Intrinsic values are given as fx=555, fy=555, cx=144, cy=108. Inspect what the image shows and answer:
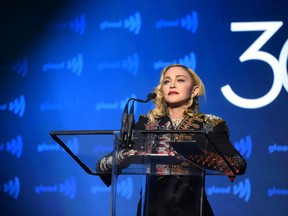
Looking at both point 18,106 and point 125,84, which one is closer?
point 125,84

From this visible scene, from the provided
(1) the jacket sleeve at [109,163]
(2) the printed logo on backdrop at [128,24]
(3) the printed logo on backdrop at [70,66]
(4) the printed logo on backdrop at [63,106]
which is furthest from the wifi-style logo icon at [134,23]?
(1) the jacket sleeve at [109,163]

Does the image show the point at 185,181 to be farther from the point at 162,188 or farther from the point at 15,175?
the point at 15,175

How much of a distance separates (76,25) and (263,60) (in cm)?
143

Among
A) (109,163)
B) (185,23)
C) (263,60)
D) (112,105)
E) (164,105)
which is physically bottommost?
(109,163)

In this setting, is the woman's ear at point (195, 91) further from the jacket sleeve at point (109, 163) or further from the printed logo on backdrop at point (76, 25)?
the printed logo on backdrop at point (76, 25)

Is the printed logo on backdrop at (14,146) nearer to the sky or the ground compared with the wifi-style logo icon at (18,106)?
nearer to the ground

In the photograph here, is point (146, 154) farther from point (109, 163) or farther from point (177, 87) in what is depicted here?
point (177, 87)

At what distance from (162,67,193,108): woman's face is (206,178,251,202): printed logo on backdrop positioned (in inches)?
45.5

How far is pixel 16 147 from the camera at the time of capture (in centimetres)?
414

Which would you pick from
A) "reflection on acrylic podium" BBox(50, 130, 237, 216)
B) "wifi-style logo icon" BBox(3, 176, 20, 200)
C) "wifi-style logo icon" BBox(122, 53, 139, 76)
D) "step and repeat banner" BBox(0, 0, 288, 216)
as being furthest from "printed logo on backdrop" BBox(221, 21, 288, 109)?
"reflection on acrylic podium" BBox(50, 130, 237, 216)

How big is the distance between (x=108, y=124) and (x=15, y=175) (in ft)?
2.63

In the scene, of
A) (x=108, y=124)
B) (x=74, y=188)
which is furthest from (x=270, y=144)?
(x=74, y=188)

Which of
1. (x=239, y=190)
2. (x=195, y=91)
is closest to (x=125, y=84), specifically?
(x=239, y=190)

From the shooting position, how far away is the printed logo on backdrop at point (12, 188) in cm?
407
